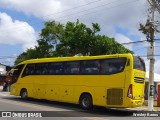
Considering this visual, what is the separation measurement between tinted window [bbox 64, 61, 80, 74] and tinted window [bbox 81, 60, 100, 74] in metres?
0.41

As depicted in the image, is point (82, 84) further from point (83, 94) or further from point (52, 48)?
point (52, 48)

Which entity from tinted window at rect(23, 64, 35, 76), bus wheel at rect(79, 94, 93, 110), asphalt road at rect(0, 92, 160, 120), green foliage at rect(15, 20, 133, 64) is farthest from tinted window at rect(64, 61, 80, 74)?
green foliage at rect(15, 20, 133, 64)

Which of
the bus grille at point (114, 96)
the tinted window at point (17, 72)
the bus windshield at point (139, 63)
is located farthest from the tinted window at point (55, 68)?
the bus windshield at point (139, 63)

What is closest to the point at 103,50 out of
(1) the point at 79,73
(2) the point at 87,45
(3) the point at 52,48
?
(2) the point at 87,45

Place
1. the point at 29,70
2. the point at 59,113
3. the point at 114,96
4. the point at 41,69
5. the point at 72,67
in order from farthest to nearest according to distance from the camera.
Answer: the point at 29,70 < the point at 41,69 < the point at 72,67 < the point at 114,96 < the point at 59,113

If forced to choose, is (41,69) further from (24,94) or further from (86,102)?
(86,102)

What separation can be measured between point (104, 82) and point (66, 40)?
28.4 metres

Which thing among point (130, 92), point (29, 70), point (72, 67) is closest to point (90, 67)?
point (72, 67)

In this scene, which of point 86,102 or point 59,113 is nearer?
point 59,113

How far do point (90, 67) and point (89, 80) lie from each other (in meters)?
0.74

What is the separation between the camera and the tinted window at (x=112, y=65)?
19203 millimetres

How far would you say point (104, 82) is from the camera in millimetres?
19969

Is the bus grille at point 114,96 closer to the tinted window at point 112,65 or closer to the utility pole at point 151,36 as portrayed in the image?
the tinted window at point 112,65

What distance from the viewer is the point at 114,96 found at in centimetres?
1941
